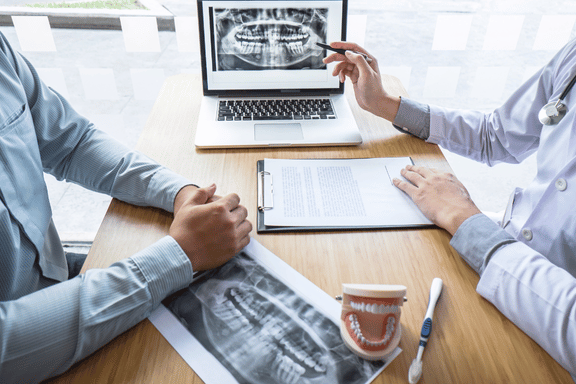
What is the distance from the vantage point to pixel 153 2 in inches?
143

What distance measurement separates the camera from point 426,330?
1.87 ft

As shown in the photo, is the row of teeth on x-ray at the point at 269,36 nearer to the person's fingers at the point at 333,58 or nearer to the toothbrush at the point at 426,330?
the person's fingers at the point at 333,58

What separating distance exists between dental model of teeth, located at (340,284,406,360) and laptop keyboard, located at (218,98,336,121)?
61 cm

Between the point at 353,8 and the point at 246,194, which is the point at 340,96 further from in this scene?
the point at 353,8

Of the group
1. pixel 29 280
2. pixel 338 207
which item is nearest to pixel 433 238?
pixel 338 207

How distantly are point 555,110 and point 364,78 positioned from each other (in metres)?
0.42

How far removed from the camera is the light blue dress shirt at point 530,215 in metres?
0.59

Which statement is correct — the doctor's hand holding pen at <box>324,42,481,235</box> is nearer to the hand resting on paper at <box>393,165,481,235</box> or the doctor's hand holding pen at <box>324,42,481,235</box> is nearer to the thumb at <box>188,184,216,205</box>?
the hand resting on paper at <box>393,165,481,235</box>

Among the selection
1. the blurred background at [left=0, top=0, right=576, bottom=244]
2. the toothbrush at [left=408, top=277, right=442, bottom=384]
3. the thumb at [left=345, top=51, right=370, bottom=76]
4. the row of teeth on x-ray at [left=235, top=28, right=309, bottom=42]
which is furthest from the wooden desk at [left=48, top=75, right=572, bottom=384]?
the blurred background at [left=0, top=0, right=576, bottom=244]

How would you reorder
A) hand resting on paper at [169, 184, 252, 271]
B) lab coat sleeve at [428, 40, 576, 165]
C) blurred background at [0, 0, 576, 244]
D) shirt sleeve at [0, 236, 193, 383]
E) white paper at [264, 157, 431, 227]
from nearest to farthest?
shirt sleeve at [0, 236, 193, 383] < hand resting on paper at [169, 184, 252, 271] < white paper at [264, 157, 431, 227] < lab coat sleeve at [428, 40, 576, 165] < blurred background at [0, 0, 576, 244]

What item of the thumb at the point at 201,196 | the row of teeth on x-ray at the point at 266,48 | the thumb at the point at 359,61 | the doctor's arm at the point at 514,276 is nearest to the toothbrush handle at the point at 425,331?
the doctor's arm at the point at 514,276

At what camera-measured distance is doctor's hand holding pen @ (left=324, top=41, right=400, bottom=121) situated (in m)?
1.01

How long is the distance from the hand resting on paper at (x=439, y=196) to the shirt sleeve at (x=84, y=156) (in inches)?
17.9

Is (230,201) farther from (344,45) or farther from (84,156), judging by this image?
(344,45)
